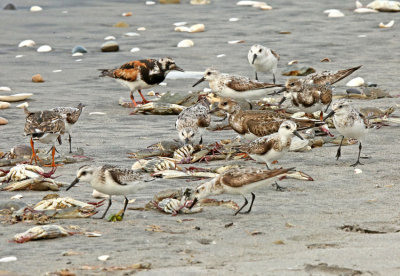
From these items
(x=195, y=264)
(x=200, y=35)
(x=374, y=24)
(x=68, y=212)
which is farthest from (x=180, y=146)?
(x=374, y=24)

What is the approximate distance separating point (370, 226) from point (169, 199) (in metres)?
1.96

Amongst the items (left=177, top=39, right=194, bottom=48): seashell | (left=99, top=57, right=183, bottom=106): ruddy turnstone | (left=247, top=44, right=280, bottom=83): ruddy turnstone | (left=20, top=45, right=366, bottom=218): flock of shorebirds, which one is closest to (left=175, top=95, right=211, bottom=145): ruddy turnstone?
(left=20, top=45, right=366, bottom=218): flock of shorebirds

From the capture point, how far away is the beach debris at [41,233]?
6.37 meters

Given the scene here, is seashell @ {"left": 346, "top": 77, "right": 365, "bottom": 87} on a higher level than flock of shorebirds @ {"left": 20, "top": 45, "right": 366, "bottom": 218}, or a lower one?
lower

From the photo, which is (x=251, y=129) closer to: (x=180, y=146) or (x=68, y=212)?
(x=180, y=146)

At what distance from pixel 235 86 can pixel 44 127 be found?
3.78 metres

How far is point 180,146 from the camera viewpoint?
10133mm

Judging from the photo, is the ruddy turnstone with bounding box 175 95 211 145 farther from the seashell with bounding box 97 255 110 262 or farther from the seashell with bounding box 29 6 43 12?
the seashell with bounding box 29 6 43 12

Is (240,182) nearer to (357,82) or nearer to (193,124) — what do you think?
(193,124)

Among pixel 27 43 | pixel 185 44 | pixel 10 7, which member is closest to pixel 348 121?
pixel 185 44

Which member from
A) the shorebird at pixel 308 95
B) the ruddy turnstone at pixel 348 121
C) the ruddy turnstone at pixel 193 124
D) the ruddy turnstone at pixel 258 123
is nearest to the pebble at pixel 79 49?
the ruddy turnstone at pixel 193 124

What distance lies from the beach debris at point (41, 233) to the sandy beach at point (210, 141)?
76mm

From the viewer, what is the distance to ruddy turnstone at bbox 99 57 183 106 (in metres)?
13.5

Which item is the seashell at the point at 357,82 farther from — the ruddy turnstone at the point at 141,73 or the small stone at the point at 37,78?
the small stone at the point at 37,78
